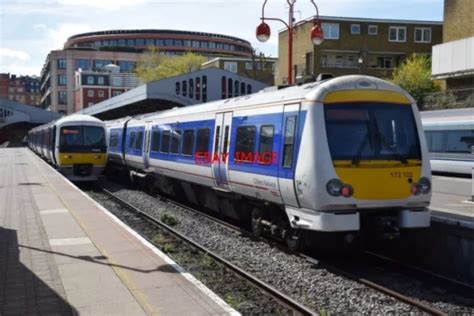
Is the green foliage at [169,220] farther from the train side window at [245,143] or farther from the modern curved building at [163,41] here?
the modern curved building at [163,41]

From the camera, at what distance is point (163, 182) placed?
20.0 m

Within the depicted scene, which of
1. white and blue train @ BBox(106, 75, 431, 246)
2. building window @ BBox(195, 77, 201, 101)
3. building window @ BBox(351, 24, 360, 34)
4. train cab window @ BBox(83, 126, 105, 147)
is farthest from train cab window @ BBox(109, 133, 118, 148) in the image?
building window @ BBox(351, 24, 360, 34)

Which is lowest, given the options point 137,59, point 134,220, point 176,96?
point 134,220

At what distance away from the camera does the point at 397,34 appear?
6012cm

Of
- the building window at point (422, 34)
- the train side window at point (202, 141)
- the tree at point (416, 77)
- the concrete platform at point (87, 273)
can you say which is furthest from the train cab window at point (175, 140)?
the building window at point (422, 34)

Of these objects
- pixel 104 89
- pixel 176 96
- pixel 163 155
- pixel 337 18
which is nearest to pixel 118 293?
pixel 163 155

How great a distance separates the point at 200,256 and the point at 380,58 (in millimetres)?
53021

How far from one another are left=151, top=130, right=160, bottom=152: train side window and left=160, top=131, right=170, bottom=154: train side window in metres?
0.55

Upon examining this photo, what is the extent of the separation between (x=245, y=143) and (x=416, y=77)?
42.8 metres

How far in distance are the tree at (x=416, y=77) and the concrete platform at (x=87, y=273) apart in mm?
39593

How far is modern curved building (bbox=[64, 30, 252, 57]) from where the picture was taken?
140750mm

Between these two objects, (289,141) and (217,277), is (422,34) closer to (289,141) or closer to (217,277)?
(289,141)

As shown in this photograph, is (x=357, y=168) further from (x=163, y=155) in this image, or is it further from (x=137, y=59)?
(x=137, y=59)

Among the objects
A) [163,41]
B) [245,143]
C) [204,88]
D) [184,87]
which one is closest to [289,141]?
[245,143]
